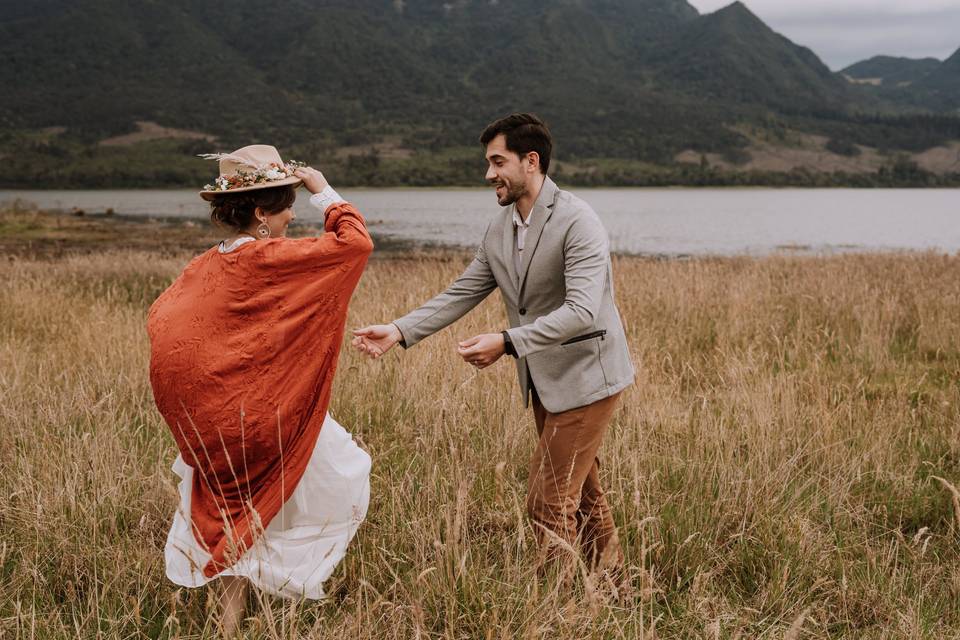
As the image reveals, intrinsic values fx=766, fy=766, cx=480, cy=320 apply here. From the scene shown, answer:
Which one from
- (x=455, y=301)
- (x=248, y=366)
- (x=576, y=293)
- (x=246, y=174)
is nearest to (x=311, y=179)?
(x=246, y=174)

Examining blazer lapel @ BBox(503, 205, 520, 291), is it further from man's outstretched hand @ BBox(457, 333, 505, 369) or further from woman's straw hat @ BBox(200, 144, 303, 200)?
woman's straw hat @ BBox(200, 144, 303, 200)

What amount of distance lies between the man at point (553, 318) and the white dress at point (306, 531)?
0.57m

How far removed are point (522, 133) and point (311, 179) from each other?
839 millimetres

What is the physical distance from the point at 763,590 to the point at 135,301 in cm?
1117

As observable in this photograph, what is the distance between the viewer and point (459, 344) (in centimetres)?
293

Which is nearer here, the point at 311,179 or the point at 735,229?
the point at 311,179

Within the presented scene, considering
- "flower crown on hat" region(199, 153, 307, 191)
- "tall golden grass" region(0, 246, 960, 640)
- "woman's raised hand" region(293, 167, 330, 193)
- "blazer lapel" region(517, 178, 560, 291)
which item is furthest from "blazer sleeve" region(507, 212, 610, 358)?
"flower crown on hat" region(199, 153, 307, 191)

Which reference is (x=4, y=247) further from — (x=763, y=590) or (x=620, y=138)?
(x=620, y=138)

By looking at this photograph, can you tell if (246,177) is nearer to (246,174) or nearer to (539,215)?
(246,174)

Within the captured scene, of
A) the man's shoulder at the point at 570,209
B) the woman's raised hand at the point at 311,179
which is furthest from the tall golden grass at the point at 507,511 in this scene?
the woman's raised hand at the point at 311,179

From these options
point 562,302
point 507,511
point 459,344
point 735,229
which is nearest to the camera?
point 459,344

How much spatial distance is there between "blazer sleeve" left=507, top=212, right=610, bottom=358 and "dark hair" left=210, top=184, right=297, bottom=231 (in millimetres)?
992

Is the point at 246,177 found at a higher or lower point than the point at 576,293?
higher

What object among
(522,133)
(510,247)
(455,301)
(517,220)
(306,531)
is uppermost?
(522,133)
